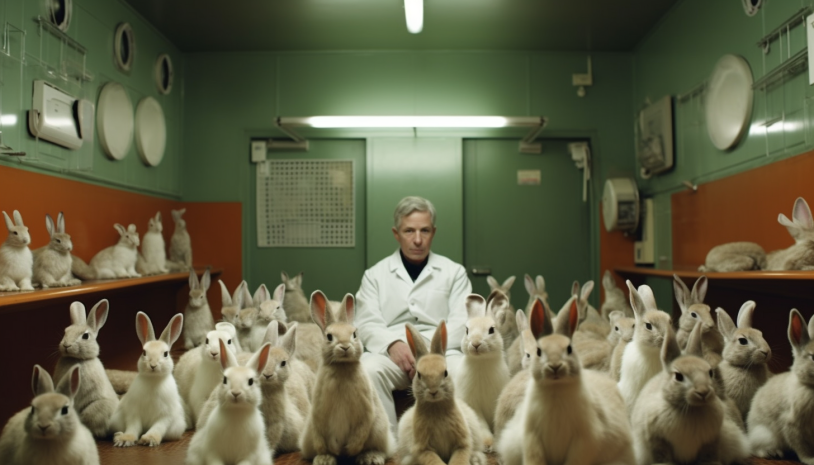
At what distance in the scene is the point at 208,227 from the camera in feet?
19.4

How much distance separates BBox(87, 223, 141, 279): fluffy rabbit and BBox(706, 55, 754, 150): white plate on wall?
4.40m

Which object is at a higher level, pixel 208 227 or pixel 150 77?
pixel 150 77

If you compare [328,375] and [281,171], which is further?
[281,171]

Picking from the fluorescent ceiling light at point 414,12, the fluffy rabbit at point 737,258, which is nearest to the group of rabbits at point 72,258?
the fluorescent ceiling light at point 414,12

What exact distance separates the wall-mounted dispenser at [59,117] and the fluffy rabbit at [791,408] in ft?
13.6

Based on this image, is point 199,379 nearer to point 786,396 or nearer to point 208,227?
point 786,396

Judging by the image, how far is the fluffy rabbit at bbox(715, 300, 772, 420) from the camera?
96.1 inches

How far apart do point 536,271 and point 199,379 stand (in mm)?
3921

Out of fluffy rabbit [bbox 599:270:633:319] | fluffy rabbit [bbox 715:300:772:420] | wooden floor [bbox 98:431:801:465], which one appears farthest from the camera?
fluffy rabbit [bbox 599:270:633:319]

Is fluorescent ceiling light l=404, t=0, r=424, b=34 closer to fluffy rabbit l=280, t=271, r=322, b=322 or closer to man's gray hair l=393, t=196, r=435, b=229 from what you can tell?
man's gray hair l=393, t=196, r=435, b=229

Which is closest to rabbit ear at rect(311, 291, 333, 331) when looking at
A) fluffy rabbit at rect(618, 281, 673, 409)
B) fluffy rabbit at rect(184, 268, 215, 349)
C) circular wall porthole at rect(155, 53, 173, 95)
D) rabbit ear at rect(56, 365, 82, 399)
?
rabbit ear at rect(56, 365, 82, 399)

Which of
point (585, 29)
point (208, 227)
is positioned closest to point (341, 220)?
point (208, 227)

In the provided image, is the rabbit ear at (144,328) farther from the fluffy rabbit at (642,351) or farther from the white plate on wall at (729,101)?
the white plate on wall at (729,101)

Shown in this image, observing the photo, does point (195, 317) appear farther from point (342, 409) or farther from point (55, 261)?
point (342, 409)
